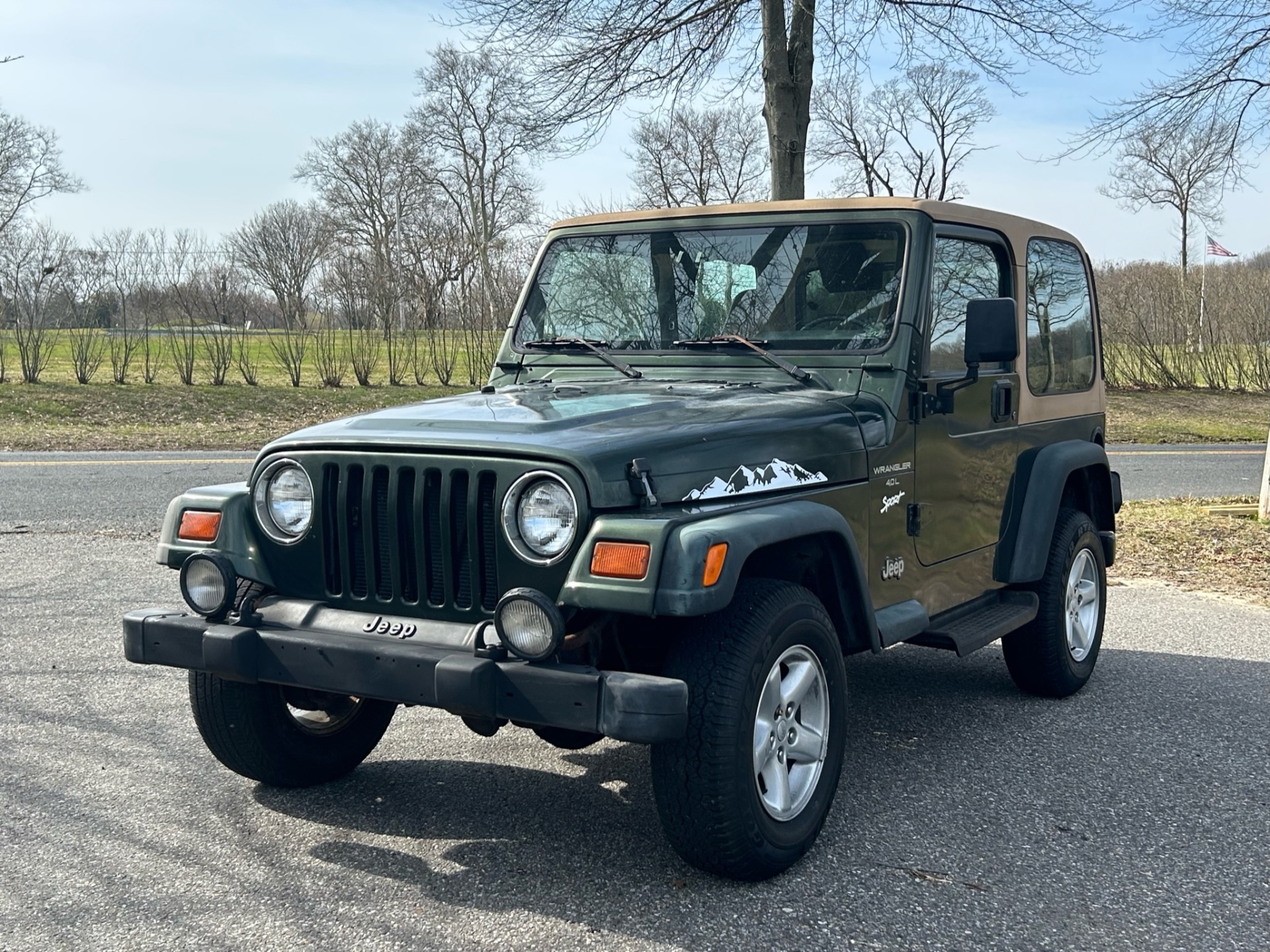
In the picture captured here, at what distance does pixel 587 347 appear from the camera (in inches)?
183

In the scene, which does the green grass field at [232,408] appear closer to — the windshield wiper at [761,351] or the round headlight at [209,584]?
the windshield wiper at [761,351]

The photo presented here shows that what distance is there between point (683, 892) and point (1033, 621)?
→ 2457mm

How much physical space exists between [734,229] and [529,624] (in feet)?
6.98

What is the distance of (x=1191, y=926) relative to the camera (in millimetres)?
3174

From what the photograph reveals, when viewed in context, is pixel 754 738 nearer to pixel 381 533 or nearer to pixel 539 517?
pixel 539 517

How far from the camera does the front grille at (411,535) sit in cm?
333

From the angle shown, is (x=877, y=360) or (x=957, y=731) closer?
(x=877, y=360)

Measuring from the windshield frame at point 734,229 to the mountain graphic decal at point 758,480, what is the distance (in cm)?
77

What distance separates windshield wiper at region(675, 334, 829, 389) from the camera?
4254 mm

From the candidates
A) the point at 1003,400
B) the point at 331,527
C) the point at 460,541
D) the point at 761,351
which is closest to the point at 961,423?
the point at 1003,400

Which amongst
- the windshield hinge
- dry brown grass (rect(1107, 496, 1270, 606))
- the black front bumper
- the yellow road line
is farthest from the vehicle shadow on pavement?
the yellow road line

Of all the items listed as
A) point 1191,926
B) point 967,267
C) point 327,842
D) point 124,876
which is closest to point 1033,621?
point 967,267

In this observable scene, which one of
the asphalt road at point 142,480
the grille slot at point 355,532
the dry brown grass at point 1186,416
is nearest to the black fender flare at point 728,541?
the grille slot at point 355,532

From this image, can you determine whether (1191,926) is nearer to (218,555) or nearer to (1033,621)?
(1033,621)
